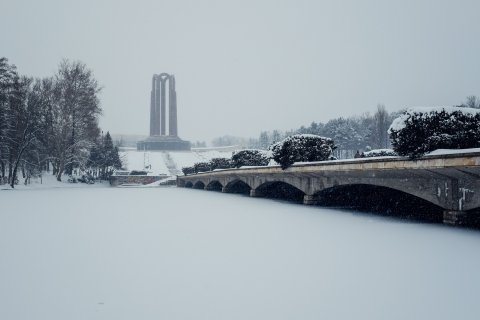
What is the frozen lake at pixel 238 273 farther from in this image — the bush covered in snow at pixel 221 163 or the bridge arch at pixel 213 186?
the bush covered in snow at pixel 221 163

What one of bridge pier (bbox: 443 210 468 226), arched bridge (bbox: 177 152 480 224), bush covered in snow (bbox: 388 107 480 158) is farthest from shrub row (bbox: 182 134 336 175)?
bridge pier (bbox: 443 210 468 226)

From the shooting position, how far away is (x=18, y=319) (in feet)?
11.8

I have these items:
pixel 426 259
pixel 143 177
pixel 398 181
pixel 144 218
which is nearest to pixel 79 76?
pixel 143 177

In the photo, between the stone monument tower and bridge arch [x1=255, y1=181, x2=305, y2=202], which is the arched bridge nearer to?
bridge arch [x1=255, y1=181, x2=305, y2=202]

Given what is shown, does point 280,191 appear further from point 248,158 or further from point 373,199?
point 373,199

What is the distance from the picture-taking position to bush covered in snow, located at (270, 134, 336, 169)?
18.8 meters

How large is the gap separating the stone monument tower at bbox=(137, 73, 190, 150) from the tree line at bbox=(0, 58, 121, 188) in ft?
239

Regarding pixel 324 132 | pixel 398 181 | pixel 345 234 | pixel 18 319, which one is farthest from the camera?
pixel 324 132

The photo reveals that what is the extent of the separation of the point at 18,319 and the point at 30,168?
158 feet

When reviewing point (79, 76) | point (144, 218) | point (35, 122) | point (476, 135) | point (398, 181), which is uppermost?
point (79, 76)

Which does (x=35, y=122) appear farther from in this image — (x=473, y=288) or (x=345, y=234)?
(x=473, y=288)

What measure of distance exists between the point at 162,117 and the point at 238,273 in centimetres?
12757

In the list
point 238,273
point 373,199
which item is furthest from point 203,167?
point 238,273

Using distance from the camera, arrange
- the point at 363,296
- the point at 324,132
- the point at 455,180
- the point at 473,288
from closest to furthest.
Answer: the point at 363,296 < the point at 473,288 < the point at 455,180 < the point at 324,132
